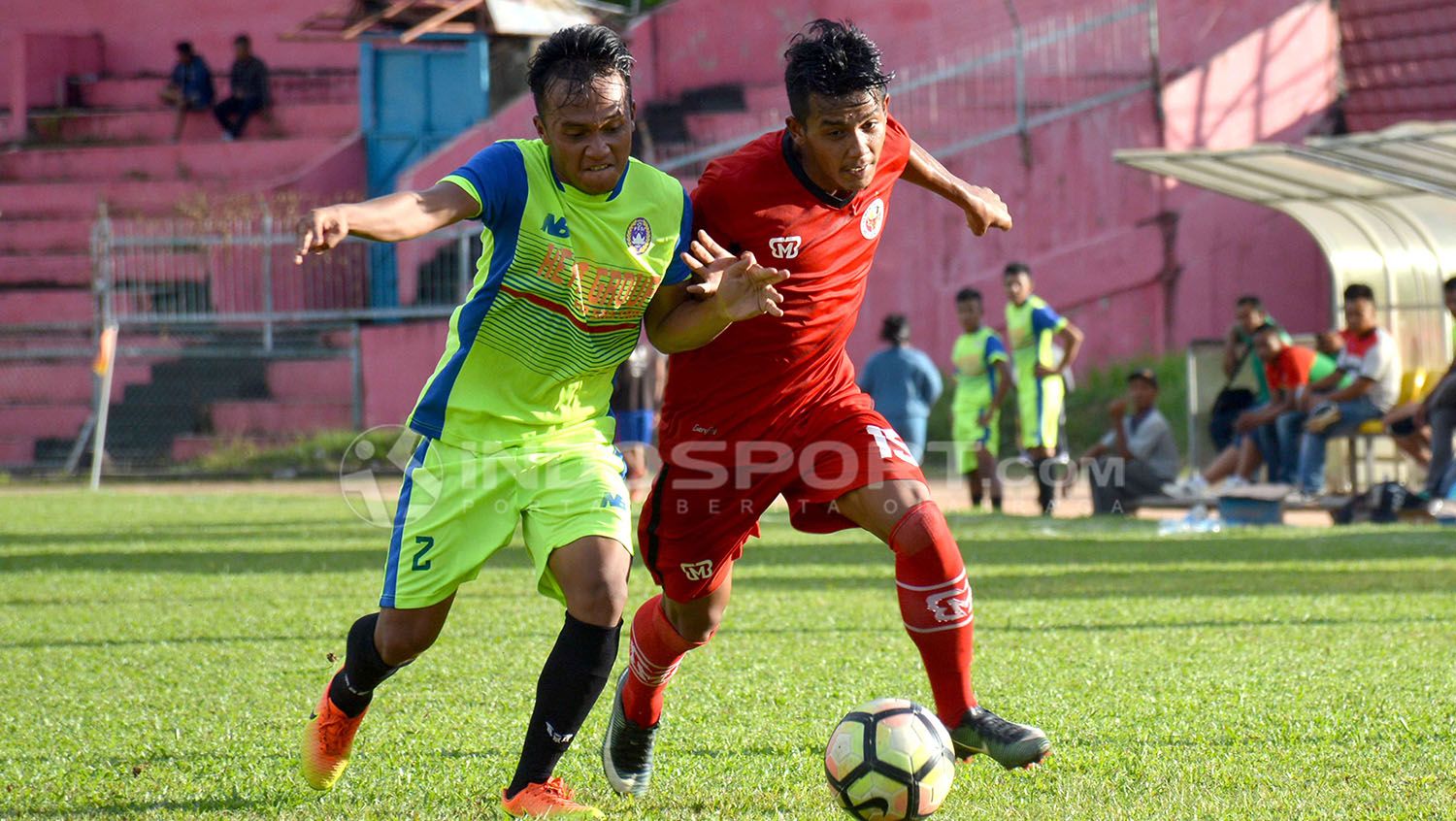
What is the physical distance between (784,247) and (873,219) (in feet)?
1.18

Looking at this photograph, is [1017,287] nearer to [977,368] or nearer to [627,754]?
[977,368]

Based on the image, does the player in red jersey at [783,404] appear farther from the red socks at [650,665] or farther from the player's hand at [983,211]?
the player's hand at [983,211]

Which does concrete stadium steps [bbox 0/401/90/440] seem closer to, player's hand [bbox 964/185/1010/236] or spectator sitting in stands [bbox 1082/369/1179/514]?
spectator sitting in stands [bbox 1082/369/1179/514]

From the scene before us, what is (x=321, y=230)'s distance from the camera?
11.7ft

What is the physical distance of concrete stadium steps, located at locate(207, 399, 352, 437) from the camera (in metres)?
21.4

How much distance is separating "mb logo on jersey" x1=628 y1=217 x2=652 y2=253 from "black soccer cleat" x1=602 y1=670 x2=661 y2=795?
4.20ft

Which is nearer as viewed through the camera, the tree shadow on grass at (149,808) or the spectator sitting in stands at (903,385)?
the tree shadow on grass at (149,808)

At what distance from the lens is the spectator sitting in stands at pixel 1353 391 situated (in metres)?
12.8

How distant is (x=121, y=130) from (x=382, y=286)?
836 centimetres

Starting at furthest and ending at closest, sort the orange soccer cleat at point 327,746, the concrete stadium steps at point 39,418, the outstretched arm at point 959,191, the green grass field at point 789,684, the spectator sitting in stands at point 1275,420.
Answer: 1. the concrete stadium steps at point 39,418
2. the spectator sitting in stands at point 1275,420
3. the outstretched arm at point 959,191
4. the orange soccer cleat at point 327,746
5. the green grass field at point 789,684

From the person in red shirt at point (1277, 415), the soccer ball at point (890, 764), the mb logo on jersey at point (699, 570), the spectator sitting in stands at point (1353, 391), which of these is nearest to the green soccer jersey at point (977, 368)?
the person in red shirt at point (1277, 415)

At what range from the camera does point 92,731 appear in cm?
502

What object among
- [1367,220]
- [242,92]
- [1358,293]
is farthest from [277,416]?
[1358,293]

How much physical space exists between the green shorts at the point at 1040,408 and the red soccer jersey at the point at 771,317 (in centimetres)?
923
